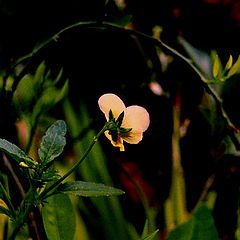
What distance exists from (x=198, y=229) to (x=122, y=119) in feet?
0.87

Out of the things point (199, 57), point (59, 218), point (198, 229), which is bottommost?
point (198, 229)

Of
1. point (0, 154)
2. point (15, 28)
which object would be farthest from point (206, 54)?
point (0, 154)

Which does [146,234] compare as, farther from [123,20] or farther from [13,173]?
[123,20]

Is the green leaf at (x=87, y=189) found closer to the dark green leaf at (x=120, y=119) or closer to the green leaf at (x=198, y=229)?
the dark green leaf at (x=120, y=119)

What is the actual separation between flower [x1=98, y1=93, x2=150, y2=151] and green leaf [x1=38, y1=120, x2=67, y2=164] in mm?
42

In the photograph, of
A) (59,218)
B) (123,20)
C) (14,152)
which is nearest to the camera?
(14,152)

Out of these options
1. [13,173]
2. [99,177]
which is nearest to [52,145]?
[13,173]

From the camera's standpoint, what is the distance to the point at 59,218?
16.3 inches

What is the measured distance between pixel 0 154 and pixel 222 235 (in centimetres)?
57

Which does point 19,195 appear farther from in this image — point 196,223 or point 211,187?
point 211,187

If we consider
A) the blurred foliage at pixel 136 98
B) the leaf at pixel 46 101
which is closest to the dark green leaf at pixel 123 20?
the blurred foliage at pixel 136 98

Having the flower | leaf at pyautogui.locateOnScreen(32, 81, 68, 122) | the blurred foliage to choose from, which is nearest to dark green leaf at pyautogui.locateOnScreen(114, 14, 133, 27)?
the blurred foliage

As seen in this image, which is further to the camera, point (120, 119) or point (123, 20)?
point (123, 20)

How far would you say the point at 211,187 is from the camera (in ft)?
2.74
